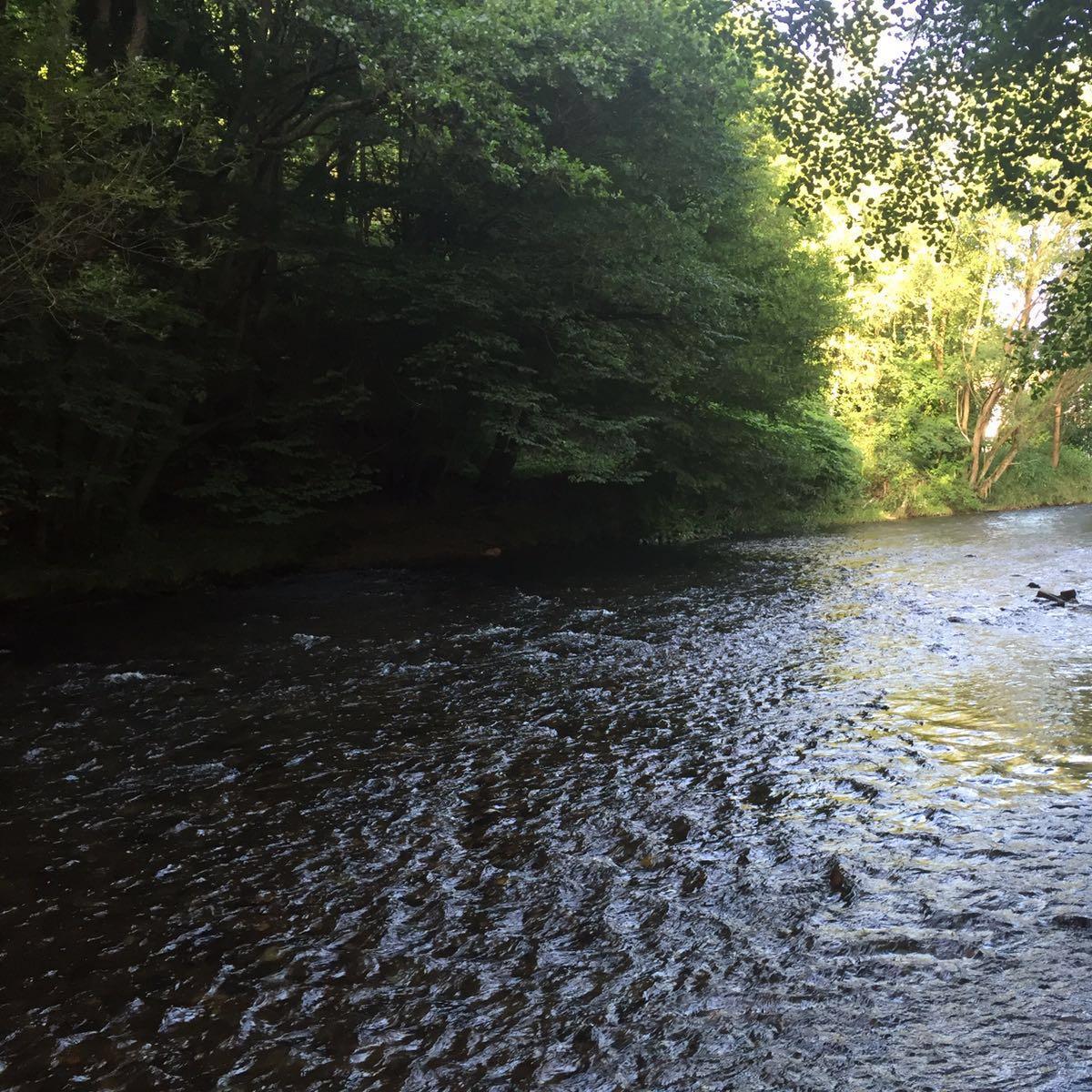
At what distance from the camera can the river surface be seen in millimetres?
3828

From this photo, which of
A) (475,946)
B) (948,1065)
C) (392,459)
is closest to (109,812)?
(475,946)

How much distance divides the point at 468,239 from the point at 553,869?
59.4 ft

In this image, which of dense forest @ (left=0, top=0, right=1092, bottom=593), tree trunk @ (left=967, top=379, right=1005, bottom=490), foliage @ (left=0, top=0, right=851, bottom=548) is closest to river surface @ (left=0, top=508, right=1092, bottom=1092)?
dense forest @ (left=0, top=0, right=1092, bottom=593)

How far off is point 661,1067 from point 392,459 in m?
20.9

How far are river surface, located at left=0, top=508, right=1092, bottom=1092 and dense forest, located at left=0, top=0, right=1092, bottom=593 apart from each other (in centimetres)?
530

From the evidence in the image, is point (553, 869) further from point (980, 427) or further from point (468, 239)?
point (980, 427)

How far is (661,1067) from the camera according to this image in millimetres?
3701

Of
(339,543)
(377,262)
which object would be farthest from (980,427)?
(339,543)

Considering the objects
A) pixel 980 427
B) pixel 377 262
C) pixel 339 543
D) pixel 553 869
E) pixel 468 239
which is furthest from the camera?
pixel 980 427

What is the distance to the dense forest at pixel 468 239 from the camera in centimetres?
1083

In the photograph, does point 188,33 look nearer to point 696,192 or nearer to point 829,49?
point 696,192

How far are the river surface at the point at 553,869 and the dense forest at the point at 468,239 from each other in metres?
5.30

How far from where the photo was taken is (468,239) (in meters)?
21.0

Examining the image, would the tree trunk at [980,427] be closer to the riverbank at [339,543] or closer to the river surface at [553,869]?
the riverbank at [339,543]
